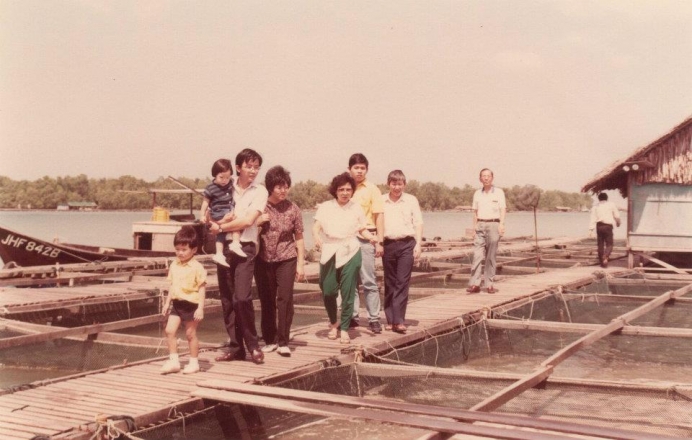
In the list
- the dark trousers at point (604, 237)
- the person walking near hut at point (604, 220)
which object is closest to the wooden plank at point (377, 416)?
the person walking near hut at point (604, 220)

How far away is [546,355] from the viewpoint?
1076 cm

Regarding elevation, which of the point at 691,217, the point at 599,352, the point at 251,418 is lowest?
the point at 599,352

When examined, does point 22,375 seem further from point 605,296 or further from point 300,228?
point 605,296

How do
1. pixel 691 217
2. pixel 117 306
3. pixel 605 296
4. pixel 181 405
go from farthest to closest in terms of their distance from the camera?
pixel 691 217 < pixel 605 296 < pixel 117 306 < pixel 181 405

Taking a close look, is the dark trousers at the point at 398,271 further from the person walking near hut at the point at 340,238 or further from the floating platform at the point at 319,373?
the person walking near hut at the point at 340,238

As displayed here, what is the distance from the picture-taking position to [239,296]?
18.7 ft

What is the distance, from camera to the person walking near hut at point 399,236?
7277mm

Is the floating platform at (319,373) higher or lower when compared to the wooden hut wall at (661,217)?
lower

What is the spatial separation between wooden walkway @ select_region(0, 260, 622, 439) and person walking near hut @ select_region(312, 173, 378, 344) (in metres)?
0.63

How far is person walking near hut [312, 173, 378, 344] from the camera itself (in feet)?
21.2

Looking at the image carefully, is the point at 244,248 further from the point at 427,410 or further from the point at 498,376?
the point at 498,376

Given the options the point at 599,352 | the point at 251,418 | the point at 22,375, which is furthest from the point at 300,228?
the point at 599,352

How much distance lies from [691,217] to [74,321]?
507 inches

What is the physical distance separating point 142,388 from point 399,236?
3.26 meters
